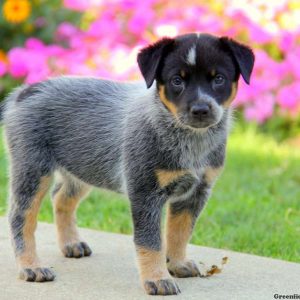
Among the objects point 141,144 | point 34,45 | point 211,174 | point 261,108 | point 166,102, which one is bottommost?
point 261,108

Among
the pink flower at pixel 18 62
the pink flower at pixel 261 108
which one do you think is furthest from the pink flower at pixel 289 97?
the pink flower at pixel 18 62

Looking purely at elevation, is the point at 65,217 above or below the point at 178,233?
below

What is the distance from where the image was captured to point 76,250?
16.9ft

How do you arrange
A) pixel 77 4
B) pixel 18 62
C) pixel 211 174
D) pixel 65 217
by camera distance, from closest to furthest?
1. pixel 211 174
2. pixel 65 217
3. pixel 18 62
4. pixel 77 4

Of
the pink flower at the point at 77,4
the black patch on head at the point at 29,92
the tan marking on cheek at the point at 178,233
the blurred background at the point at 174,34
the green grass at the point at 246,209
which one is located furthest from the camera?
the pink flower at the point at 77,4

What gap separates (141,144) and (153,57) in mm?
522

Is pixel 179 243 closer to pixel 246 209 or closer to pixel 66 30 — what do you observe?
pixel 246 209

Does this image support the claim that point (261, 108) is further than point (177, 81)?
Yes

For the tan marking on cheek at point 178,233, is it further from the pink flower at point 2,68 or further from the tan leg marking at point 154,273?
the pink flower at point 2,68

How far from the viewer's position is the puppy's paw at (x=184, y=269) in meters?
4.77

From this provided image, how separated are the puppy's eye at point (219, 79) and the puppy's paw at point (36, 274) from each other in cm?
153

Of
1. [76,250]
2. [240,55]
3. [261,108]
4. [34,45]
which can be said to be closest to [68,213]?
[76,250]

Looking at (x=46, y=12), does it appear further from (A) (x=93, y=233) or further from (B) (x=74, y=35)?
(A) (x=93, y=233)

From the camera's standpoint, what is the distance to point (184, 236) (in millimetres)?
4805
